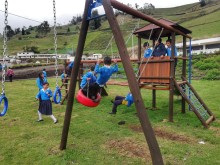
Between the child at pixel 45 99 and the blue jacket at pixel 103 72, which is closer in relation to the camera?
the blue jacket at pixel 103 72

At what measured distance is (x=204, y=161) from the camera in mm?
5094

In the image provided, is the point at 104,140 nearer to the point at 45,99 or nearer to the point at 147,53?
the point at 45,99

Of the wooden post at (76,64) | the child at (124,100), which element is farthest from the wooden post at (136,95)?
the child at (124,100)

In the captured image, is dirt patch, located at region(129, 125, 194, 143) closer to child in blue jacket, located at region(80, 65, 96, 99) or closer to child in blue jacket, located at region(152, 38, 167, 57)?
child in blue jacket, located at region(80, 65, 96, 99)

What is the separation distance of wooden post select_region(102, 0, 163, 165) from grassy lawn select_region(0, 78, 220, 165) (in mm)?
1267

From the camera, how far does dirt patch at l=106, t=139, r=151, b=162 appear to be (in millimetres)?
5391

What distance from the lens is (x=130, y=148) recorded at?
229 inches

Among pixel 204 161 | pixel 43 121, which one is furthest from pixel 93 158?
pixel 43 121

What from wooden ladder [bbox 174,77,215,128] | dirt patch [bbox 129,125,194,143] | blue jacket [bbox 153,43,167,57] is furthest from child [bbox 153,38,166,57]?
dirt patch [bbox 129,125,194,143]

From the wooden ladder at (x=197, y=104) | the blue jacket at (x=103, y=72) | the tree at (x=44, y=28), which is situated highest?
the tree at (x=44, y=28)

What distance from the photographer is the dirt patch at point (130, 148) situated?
17.7 feet

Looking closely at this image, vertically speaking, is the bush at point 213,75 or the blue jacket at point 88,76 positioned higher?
the blue jacket at point 88,76

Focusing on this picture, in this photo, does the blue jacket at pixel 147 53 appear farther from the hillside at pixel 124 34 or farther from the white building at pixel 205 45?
the hillside at pixel 124 34

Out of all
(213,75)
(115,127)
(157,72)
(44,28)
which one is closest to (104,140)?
(115,127)
